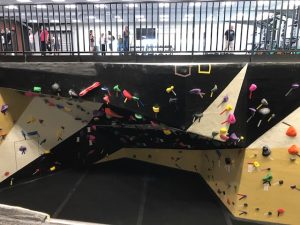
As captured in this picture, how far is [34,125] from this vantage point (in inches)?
229

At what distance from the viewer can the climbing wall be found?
5418mm

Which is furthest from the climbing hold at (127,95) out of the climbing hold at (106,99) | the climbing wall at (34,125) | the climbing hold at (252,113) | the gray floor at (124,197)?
the gray floor at (124,197)

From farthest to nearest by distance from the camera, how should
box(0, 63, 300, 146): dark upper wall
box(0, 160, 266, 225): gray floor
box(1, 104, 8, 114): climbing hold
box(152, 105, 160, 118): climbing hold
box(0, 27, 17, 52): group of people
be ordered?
box(1, 104, 8, 114): climbing hold < box(0, 160, 266, 225): gray floor < box(0, 27, 17, 52): group of people < box(152, 105, 160, 118): climbing hold < box(0, 63, 300, 146): dark upper wall

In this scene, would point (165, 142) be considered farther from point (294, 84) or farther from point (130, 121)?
point (294, 84)

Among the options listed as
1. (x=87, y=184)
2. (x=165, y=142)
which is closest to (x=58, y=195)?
(x=87, y=184)

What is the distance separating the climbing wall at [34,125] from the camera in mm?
5418

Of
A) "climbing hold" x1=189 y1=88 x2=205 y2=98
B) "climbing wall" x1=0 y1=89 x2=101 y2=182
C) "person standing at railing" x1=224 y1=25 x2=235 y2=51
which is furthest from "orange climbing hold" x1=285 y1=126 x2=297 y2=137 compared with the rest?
"climbing wall" x1=0 y1=89 x2=101 y2=182

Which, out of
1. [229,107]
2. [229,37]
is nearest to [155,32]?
[229,37]

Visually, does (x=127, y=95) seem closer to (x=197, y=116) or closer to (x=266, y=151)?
(x=197, y=116)

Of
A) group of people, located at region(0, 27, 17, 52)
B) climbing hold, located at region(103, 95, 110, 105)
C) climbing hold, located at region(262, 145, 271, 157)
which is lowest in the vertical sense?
climbing hold, located at region(262, 145, 271, 157)

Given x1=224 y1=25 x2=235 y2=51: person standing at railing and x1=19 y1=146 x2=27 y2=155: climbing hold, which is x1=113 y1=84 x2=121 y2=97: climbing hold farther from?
x1=19 y1=146 x2=27 y2=155: climbing hold

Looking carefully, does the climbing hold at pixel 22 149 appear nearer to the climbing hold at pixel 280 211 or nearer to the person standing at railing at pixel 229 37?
the person standing at railing at pixel 229 37

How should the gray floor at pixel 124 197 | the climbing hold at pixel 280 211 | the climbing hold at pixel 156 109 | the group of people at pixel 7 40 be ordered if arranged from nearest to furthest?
the climbing hold at pixel 156 109, the climbing hold at pixel 280 211, the group of people at pixel 7 40, the gray floor at pixel 124 197

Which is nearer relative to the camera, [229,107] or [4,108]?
[229,107]
